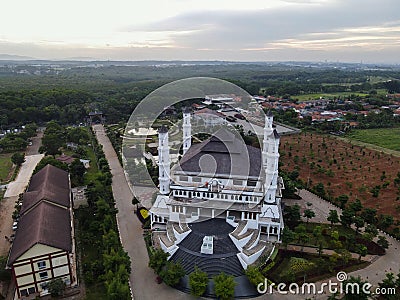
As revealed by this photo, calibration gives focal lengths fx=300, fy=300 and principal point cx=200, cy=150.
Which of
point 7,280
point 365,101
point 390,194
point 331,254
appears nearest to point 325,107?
point 365,101

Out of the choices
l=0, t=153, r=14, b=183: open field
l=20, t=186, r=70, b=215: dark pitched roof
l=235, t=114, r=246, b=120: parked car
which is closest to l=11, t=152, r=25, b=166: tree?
l=0, t=153, r=14, b=183: open field

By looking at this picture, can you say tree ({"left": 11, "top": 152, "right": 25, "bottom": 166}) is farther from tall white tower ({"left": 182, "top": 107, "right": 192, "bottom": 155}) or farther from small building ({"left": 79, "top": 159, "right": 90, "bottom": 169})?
tall white tower ({"left": 182, "top": 107, "right": 192, "bottom": 155})

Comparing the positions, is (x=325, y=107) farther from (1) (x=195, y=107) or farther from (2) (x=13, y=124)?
(2) (x=13, y=124)

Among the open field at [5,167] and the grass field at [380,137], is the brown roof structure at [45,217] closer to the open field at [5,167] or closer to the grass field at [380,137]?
the open field at [5,167]

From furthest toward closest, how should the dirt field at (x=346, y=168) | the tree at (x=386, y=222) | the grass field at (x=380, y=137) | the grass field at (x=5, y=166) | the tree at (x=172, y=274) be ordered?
the grass field at (x=380, y=137) → the grass field at (x=5, y=166) → the dirt field at (x=346, y=168) → the tree at (x=386, y=222) → the tree at (x=172, y=274)

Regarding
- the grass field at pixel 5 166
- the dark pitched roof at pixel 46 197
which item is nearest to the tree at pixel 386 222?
the dark pitched roof at pixel 46 197

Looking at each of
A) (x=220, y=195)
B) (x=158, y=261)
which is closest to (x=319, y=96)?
(x=220, y=195)

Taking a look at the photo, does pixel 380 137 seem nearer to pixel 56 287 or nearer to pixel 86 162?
pixel 86 162
